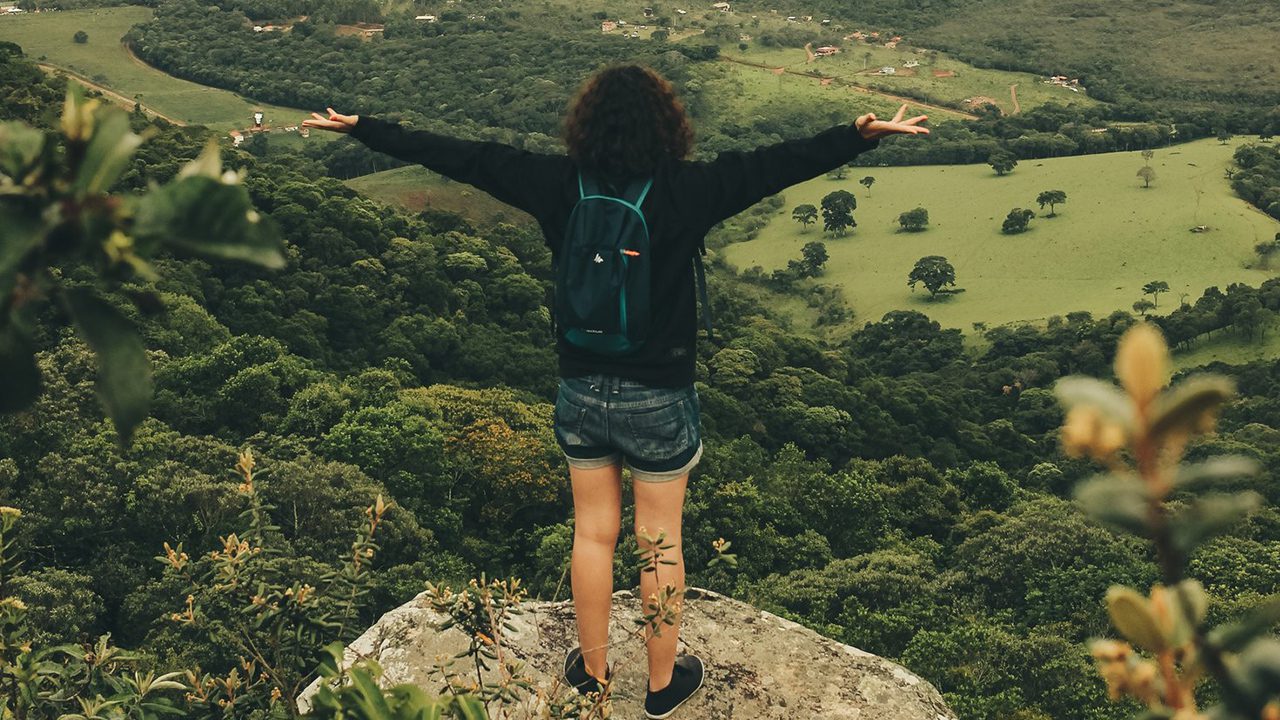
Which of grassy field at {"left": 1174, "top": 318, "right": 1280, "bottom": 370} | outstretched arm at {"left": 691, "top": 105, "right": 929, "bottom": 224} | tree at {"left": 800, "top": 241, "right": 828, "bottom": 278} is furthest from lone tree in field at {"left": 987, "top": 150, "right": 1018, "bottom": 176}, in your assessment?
outstretched arm at {"left": 691, "top": 105, "right": 929, "bottom": 224}

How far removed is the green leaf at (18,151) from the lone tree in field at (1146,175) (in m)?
117

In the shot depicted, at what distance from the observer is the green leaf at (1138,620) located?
3.84 ft

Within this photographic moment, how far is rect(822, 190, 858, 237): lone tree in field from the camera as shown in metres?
102

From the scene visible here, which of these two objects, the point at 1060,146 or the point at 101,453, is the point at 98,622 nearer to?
the point at 101,453

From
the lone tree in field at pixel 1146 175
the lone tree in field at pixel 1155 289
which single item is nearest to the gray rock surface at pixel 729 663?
the lone tree in field at pixel 1155 289

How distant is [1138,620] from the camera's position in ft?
3.85

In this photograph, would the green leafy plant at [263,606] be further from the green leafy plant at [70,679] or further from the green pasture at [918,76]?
the green pasture at [918,76]

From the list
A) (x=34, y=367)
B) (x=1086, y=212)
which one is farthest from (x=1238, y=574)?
(x=1086, y=212)

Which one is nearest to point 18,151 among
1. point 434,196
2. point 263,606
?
point 263,606

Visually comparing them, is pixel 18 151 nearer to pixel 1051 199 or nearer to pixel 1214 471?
pixel 1214 471

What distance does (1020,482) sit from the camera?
162 ft

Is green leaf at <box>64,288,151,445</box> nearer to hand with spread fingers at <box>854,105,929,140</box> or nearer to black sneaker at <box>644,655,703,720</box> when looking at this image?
hand with spread fingers at <box>854,105,929,140</box>

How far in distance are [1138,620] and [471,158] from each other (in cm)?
397

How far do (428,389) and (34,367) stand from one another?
30233mm
